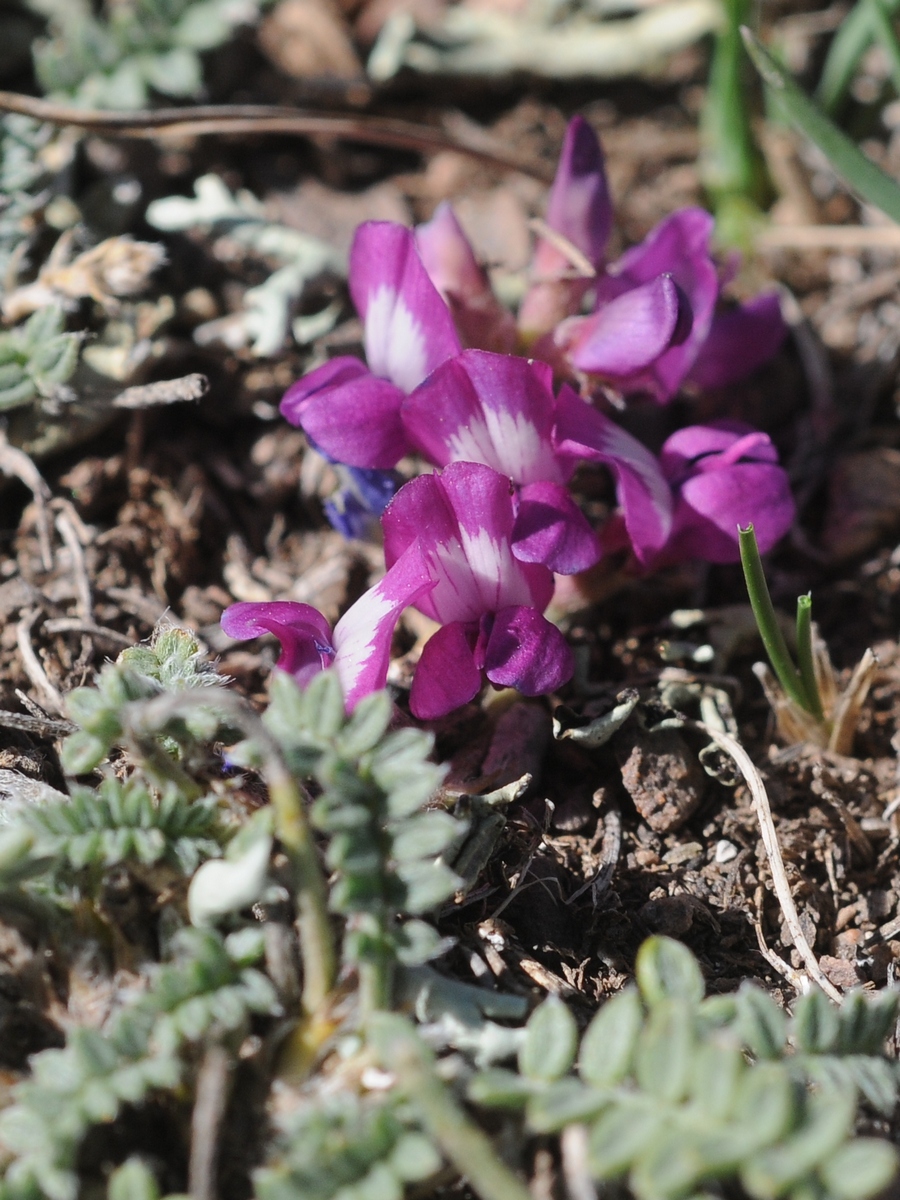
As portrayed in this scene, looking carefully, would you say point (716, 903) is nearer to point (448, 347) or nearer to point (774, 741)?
point (774, 741)

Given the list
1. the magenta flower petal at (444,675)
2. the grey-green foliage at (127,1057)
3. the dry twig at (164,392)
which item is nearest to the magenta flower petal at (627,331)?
the magenta flower petal at (444,675)

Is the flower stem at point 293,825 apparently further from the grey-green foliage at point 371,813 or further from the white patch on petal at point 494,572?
the white patch on petal at point 494,572

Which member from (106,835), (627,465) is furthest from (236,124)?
(106,835)

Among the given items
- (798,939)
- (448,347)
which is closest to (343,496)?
(448,347)

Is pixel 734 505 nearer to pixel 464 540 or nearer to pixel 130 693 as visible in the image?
pixel 464 540

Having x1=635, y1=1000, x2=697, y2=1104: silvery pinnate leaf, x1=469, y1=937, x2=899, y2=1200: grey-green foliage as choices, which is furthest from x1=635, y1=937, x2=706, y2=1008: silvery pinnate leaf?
x1=635, y1=1000, x2=697, y2=1104: silvery pinnate leaf

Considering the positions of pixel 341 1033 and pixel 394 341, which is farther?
pixel 394 341
